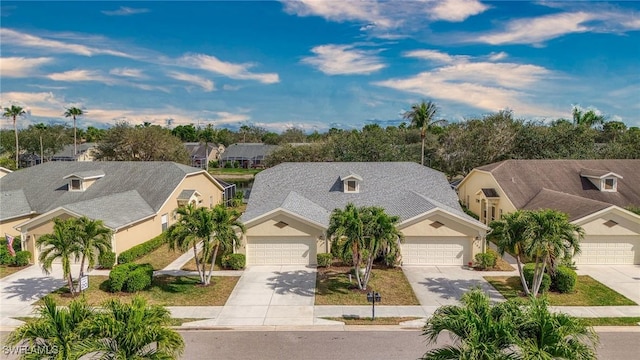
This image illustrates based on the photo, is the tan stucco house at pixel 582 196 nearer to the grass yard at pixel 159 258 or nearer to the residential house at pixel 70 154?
the grass yard at pixel 159 258

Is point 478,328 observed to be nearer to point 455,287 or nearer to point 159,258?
point 455,287

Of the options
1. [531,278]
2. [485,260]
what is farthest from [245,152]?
[531,278]

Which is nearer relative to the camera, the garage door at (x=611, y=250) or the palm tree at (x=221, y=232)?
the palm tree at (x=221, y=232)

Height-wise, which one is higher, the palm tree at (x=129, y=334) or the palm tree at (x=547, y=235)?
the palm tree at (x=547, y=235)

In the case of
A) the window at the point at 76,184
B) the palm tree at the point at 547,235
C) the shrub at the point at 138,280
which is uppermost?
the window at the point at 76,184

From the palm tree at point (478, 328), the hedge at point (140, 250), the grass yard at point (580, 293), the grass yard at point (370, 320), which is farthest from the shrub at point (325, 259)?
the palm tree at point (478, 328)

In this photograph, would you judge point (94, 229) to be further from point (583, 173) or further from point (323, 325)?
point (583, 173)

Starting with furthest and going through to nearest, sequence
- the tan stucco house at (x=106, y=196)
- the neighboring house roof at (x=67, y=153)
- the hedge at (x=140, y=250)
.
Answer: the neighboring house roof at (x=67, y=153)
the tan stucco house at (x=106, y=196)
the hedge at (x=140, y=250)

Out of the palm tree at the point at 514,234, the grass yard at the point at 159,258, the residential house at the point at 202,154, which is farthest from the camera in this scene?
Result: the residential house at the point at 202,154
